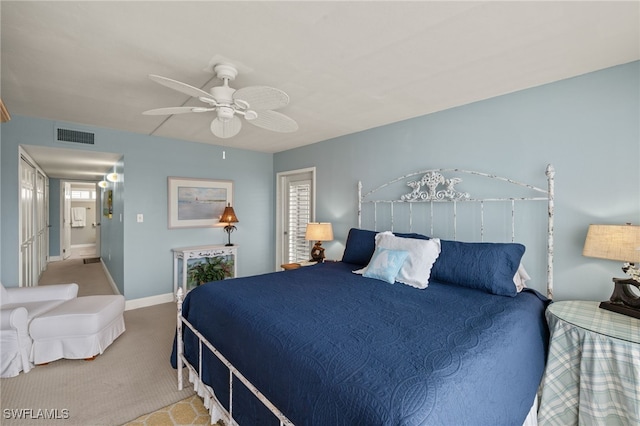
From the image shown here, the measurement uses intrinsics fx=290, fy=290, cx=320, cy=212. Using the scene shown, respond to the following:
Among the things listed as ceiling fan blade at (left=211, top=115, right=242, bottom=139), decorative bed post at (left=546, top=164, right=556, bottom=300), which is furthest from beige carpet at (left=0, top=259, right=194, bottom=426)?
decorative bed post at (left=546, top=164, right=556, bottom=300)

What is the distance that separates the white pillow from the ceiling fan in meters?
1.42

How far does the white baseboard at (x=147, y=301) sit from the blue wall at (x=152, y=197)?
0.19ft

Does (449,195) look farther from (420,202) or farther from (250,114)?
(250,114)

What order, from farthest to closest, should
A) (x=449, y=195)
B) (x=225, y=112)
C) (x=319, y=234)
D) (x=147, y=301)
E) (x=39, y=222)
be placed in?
(x=39, y=222) → (x=147, y=301) → (x=319, y=234) → (x=449, y=195) → (x=225, y=112)

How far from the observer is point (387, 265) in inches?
97.7

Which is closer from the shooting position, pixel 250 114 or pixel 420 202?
pixel 250 114

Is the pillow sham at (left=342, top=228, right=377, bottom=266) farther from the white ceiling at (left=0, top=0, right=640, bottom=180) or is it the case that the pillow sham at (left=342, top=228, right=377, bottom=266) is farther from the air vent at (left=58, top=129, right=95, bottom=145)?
the air vent at (left=58, top=129, right=95, bottom=145)

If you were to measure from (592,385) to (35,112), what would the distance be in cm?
519

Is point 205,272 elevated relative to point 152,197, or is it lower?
lower

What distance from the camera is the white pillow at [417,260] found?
7.67ft

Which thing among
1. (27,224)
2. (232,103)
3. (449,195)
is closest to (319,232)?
(449,195)

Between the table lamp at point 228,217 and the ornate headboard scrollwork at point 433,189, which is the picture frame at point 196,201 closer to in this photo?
the table lamp at point 228,217

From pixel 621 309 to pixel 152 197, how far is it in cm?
493

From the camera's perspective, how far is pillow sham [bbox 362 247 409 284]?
2436mm
